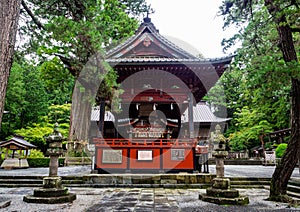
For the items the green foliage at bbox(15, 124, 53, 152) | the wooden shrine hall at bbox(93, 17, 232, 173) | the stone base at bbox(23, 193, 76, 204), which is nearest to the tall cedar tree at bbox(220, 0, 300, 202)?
the wooden shrine hall at bbox(93, 17, 232, 173)

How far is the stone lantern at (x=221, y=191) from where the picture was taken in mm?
5070

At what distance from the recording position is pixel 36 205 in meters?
5.02

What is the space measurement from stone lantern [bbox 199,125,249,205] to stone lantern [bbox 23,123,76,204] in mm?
3317

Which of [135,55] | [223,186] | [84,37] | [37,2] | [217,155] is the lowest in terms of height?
[223,186]

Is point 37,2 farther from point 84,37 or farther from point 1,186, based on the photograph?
point 1,186

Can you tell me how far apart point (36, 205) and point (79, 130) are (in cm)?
1101

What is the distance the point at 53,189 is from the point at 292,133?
18.4 feet

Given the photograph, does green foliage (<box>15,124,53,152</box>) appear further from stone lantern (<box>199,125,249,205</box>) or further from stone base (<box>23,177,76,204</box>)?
stone lantern (<box>199,125,249,205</box>)

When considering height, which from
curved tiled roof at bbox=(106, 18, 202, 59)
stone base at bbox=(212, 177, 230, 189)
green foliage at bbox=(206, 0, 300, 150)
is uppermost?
curved tiled roof at bbox=(106, 18, 202, 59)

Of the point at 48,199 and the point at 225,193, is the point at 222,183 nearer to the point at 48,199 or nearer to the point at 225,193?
the point at 225,193

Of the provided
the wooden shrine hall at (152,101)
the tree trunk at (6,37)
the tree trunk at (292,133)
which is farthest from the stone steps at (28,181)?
the tree trunk at (292,133)

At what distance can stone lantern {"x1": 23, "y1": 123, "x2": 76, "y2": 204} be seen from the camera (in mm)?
5273

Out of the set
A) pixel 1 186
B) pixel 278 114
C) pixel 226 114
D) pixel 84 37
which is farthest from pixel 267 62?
pixel 226 114

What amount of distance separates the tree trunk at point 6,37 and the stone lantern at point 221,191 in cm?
456
